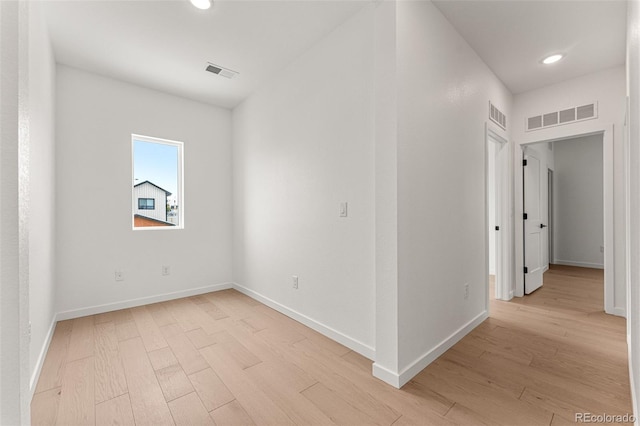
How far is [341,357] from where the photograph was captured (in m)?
2.18

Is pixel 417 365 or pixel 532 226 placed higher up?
pixel 532 226

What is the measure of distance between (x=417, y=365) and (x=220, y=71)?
341 cm

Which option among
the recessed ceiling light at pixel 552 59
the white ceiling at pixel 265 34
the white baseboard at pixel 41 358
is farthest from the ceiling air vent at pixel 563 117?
the white baseboard at pixel 41 358

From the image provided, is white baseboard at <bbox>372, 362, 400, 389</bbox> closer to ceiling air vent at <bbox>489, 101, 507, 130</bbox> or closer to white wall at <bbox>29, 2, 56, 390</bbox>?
white wall at <bbox>29, 2, 56, 390</bbox>

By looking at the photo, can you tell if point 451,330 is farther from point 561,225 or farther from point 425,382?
point 561,225

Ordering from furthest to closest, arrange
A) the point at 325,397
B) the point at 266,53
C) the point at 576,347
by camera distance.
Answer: the point at 266,53 → the point at 576,347 → the point at 325,397

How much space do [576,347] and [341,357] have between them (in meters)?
1.98

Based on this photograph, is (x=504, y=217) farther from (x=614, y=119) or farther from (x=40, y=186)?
(x=40, y=186)

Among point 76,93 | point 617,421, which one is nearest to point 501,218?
point 617,421

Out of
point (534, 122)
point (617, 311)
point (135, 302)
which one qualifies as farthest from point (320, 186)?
point (617, 311)

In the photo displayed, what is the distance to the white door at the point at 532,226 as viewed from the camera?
3777 millimetres

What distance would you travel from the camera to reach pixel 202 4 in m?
2.13

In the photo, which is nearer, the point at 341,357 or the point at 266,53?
the point at 341,357

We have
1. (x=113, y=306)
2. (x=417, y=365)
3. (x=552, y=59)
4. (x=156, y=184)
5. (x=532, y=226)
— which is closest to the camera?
(x=417, y=365)
